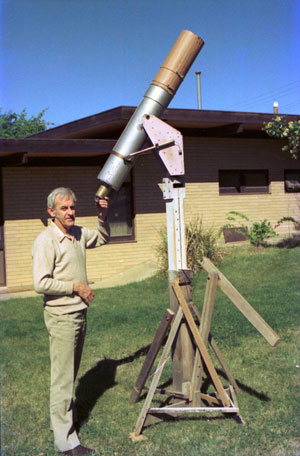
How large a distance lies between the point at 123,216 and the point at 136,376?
7.96 m

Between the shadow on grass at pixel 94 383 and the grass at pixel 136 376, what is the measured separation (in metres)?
0.01

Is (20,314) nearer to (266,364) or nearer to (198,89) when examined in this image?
(266,364)

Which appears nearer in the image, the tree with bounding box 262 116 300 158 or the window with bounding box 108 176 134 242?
the tree with bounding box 262 116 300 158

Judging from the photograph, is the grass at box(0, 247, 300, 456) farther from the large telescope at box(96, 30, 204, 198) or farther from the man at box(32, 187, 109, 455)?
the large telescope at box(96, 30, 204, 198)

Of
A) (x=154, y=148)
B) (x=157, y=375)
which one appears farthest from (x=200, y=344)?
(x=154, y=148)

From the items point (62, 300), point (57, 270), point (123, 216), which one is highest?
point (123, 216)

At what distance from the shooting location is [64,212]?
4117mm

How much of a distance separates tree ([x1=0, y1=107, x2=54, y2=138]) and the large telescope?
4490 centimetres

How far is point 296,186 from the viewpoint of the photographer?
609 inches

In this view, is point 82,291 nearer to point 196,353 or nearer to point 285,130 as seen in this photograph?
point 196,353

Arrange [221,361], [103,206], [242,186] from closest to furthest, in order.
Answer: [103,206]
[221,361]
[242,186]

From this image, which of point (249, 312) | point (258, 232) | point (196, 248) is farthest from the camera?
point (258, 232)

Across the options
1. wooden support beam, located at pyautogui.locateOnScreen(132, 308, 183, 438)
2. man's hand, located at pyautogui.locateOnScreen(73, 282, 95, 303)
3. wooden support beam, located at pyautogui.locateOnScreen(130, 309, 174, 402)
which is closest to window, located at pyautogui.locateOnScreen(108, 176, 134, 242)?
wooden support beam, located at pyautogui.locateOnScreen(130, 309, 174, 402)

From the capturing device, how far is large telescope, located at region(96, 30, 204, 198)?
4.28 meters
